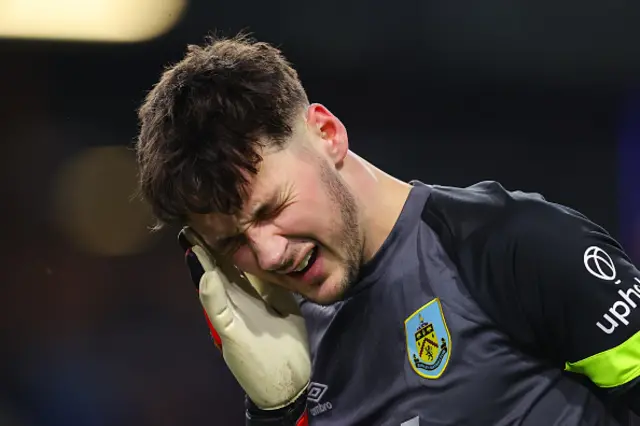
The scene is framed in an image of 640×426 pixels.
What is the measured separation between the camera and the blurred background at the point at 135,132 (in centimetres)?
192

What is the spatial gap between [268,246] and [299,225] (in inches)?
1.5

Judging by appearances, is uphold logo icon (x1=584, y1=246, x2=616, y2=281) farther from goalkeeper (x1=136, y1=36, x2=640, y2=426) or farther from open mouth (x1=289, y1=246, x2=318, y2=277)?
open mouth (x1=289, y1=246, x2=318, y2=277)

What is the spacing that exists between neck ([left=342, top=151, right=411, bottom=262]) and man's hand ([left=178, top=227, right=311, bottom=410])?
16cm

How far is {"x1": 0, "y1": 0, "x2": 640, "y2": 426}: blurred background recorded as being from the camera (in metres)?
1.92

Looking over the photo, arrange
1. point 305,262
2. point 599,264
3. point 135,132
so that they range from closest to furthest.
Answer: point 599,264 < point 305,262 < point 135,132

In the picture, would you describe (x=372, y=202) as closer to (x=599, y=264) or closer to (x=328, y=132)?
(x=328, y=132)

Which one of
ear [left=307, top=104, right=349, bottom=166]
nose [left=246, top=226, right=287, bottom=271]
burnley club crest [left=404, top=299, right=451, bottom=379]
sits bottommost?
burnley club crest [left=404, top=299, right=451, bottom=379]

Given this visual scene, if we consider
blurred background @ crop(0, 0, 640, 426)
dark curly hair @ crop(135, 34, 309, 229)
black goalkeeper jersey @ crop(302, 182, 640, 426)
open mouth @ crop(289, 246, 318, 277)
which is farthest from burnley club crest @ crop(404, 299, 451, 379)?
blurred background @ crop(0, 0, 640, 426)

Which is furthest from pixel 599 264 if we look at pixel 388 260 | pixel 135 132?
pixel 135 132

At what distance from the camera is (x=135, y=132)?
79.7 inches

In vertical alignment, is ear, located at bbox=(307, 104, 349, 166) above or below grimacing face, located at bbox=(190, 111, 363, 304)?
above

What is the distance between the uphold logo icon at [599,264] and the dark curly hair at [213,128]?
31 centimetres

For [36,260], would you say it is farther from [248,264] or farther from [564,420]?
[564,420]

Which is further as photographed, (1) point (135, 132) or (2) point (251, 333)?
(1) point (135, 132)
